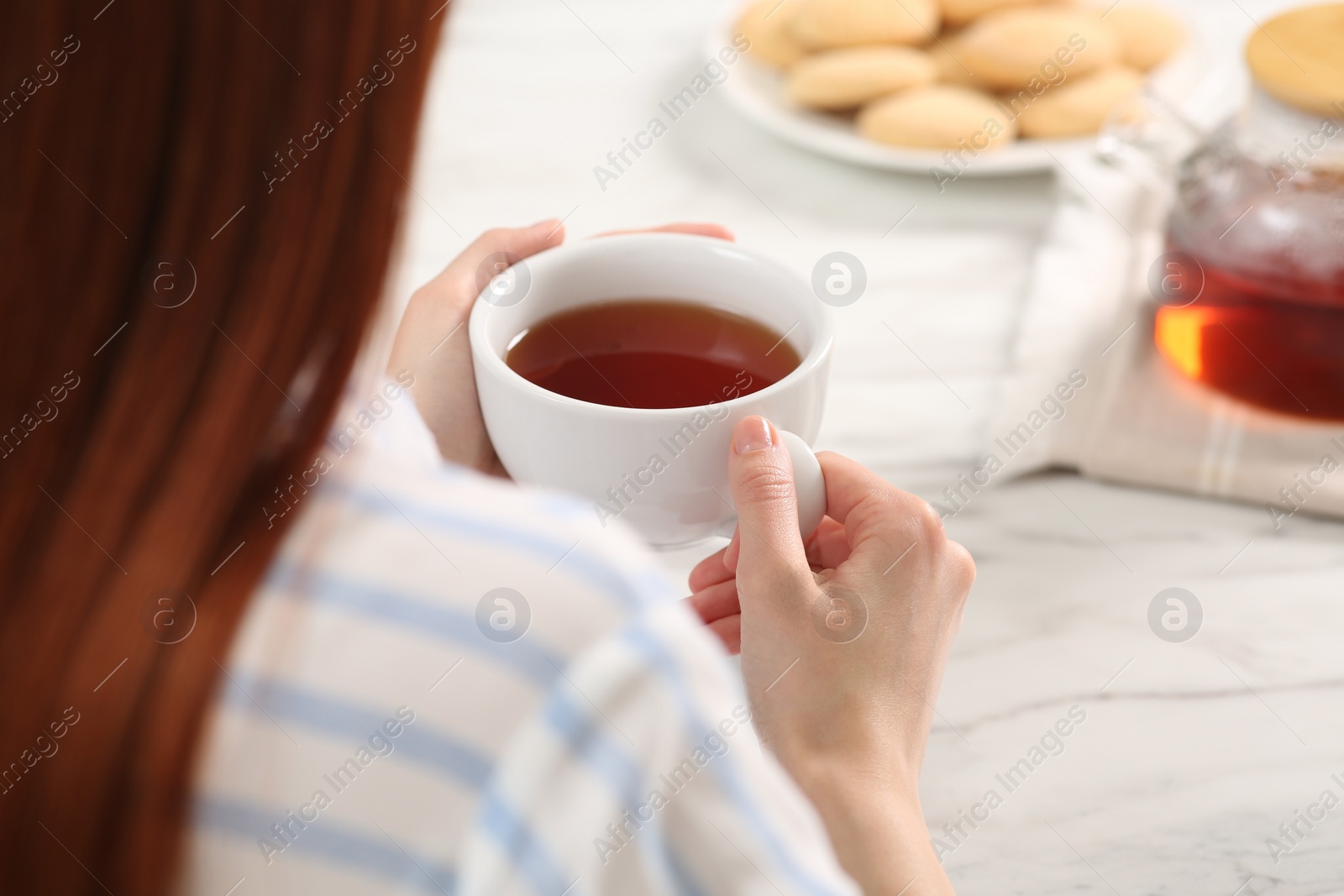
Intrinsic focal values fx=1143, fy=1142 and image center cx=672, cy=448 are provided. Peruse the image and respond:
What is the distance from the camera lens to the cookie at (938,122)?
0.90 metres

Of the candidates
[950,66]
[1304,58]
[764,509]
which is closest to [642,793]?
[764,509]

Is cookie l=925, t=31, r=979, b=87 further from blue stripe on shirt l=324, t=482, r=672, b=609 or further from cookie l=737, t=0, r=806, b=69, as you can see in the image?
blue stripe on shirt l=324, t=482, r=672, b=609

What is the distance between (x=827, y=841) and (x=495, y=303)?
0.94ft

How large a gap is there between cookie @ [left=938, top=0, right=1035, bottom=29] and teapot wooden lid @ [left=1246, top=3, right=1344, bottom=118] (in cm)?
31

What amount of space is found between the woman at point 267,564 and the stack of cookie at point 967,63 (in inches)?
26.8

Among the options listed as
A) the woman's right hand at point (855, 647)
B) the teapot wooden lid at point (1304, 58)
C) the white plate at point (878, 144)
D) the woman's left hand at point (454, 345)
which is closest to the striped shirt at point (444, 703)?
the woman's right hand at point (855, 647)

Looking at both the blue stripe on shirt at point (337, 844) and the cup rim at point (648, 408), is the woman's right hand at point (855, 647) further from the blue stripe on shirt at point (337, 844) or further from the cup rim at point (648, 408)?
the blue stripe on shirt at point (337, 844)

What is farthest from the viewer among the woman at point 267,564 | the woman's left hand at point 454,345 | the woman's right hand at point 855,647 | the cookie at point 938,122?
the cookie at point 938,122

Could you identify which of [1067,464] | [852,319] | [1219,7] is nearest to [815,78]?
[852,319]

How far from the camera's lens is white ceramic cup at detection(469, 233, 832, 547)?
49cm

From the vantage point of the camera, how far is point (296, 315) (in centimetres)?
29

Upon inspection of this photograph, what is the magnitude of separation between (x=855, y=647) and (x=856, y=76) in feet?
1.91

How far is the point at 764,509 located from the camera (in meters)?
0.49

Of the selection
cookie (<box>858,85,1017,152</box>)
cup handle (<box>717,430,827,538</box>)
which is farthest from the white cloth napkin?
cup handle (<box>717,430,827,538</box>)
